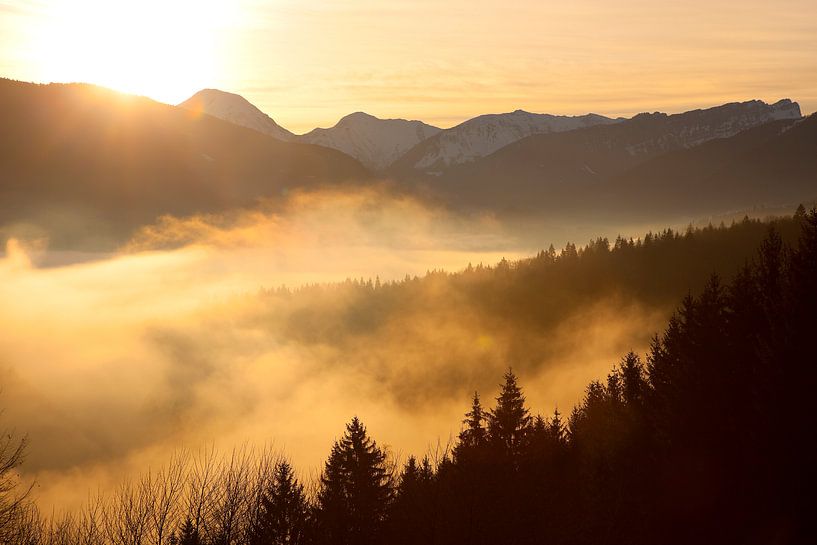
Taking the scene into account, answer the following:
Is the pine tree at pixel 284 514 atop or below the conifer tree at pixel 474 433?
below

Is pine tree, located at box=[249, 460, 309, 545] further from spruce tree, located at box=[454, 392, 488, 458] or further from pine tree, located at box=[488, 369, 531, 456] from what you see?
pine tree, located at box=[488, 369, 531, 456]

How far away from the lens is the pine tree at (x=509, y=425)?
167ft

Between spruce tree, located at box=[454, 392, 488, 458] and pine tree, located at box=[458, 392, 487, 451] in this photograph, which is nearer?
spruce tree, located at box=[454, 392, 488, 458]

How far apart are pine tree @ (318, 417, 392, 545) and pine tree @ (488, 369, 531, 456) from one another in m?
8.03

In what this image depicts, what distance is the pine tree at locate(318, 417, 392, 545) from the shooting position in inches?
1796

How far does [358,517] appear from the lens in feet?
155

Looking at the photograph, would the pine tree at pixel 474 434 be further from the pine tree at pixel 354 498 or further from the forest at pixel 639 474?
the pine tree at pixel 354 498

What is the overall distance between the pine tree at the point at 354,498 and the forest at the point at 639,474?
0.38 ft

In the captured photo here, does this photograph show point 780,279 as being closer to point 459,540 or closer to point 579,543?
point 579,543

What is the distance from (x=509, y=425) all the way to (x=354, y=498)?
11.5 m

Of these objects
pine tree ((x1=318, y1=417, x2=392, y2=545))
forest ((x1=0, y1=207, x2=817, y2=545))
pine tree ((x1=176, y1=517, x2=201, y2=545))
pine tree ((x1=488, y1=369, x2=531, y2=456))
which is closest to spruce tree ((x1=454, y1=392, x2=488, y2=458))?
forest ((x1=0, y1=207, x2=817, y2=545))

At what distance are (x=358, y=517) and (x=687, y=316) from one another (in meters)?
23.7

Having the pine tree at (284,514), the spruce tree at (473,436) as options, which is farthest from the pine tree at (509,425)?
the pine tree at (284,514)

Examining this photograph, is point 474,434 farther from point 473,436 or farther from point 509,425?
point 509,425
